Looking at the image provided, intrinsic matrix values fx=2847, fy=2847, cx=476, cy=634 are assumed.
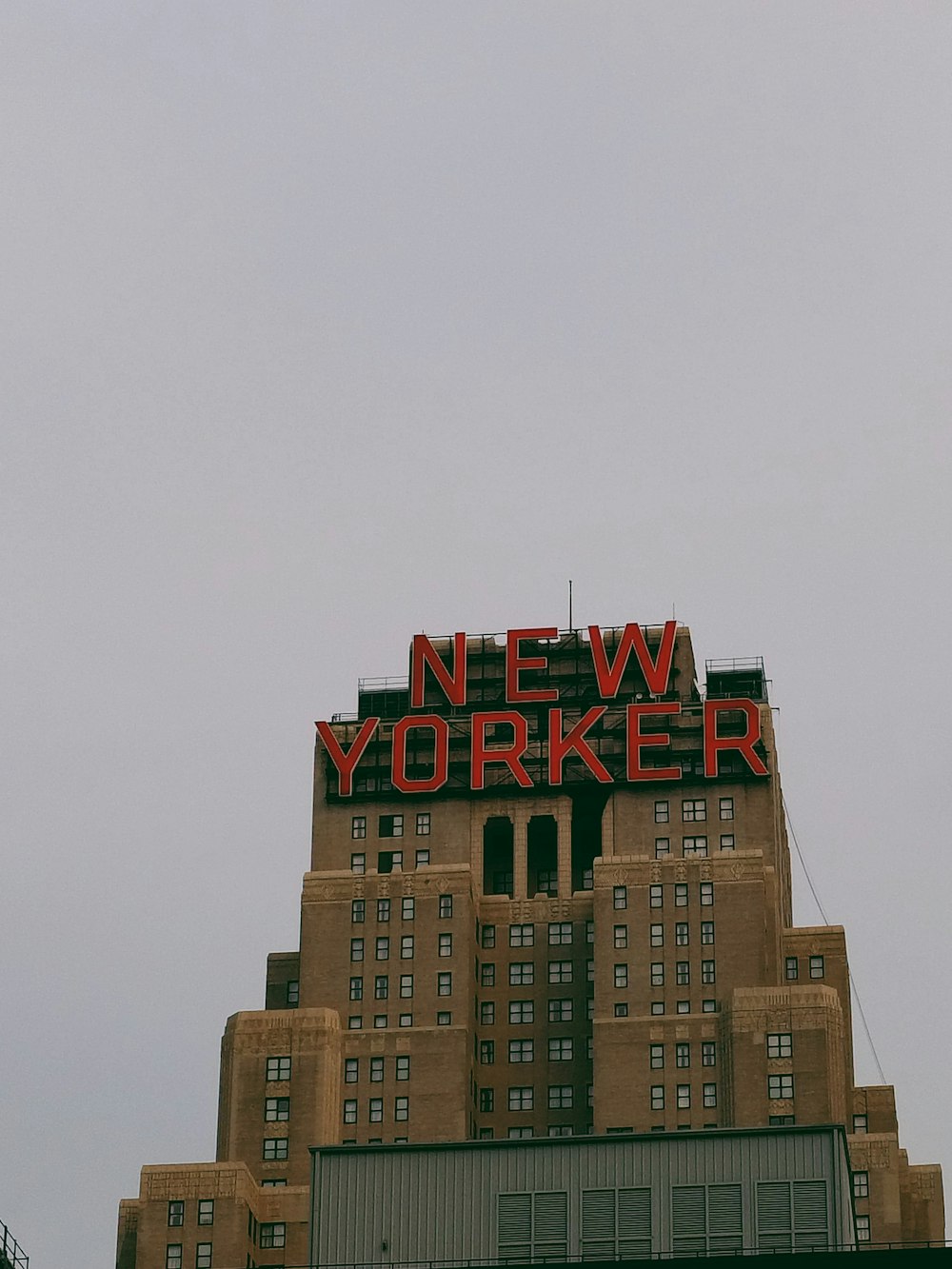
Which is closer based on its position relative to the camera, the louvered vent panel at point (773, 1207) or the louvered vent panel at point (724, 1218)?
the louvered vent panel at point (724, 1218)

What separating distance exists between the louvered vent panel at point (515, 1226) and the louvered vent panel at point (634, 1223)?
3.98 m

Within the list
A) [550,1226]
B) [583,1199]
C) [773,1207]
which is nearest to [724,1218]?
[773,1207]

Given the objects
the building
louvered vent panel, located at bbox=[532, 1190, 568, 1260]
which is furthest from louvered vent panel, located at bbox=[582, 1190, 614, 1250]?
louvered vent panel, located at bbox=[532, 1190, 568, 1260]

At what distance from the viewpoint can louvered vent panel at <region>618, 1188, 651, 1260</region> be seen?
123m

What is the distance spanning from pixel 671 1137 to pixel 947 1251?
17088 millimetres

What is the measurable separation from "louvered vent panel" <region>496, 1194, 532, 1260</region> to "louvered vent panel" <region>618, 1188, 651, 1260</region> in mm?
3983

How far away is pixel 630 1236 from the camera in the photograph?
123 meters

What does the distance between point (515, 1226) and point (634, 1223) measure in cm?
519

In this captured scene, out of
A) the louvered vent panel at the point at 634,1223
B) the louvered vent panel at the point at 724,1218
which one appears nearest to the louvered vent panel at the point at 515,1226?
the louvered vent panel at the point at 634,1223

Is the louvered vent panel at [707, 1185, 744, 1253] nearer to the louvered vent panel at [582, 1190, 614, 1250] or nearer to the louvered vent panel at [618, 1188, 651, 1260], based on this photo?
the louvered vent panel at [618, 1188, 651, 1260]

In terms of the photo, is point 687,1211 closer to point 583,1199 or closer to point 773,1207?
point 773,1207

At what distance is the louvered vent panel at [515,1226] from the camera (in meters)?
123

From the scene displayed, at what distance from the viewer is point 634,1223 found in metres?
124

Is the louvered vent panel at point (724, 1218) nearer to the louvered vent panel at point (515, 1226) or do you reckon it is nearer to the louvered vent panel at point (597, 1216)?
the louvered vent panel at point (597, 1216)
